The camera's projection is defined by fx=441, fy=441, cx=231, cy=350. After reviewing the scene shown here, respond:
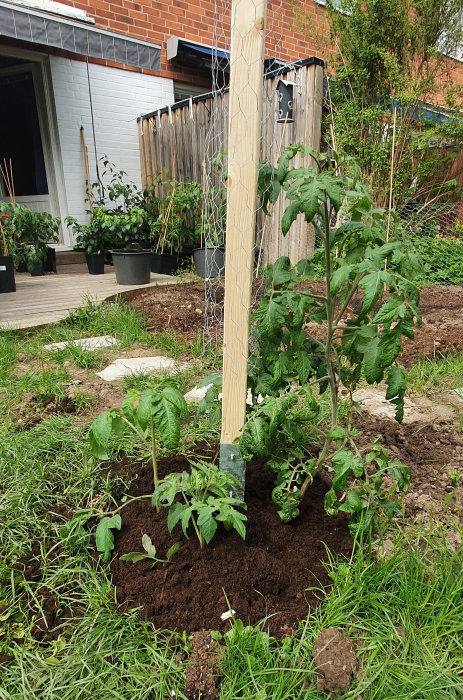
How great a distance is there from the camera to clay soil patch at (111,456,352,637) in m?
1.24

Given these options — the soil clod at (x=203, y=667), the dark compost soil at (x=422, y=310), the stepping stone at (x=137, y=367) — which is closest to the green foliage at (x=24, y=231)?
the dark compost soil at (x=422, y=310)

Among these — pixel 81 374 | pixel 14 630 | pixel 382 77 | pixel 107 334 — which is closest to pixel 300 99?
pixel 382 77

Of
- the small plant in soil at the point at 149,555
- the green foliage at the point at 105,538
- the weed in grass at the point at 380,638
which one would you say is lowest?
the weed in grass at the point at 380,638

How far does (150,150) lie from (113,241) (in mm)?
2257

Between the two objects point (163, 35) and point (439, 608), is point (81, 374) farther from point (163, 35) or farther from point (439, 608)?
point (163, 35)

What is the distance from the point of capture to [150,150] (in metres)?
6.98

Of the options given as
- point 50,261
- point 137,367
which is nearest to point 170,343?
point 137,367

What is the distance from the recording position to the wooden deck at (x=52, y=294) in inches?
149

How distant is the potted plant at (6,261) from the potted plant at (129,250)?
109 cm

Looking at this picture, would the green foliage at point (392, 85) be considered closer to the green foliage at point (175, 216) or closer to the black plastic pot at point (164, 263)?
the green foliage at point (175, 216)

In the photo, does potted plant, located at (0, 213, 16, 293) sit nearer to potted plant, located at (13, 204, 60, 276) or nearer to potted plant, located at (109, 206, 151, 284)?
potted plant, located at (13, 204, 60, 276)

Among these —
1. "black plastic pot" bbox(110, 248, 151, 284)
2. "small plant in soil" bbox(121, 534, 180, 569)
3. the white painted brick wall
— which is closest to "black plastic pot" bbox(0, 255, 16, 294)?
"black plastic pot" bbox(110, 248, 151, 284)

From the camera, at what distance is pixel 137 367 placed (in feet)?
9.56

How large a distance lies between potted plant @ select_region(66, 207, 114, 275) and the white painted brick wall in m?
0.94
